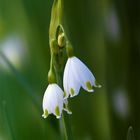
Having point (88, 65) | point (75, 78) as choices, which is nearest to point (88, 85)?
point (75, 78)

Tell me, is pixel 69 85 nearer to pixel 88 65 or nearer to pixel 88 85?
pixel 88 85

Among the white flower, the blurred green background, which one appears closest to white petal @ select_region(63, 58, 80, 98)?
the white flower

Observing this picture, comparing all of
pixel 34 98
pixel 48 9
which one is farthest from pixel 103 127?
pixel 48 9

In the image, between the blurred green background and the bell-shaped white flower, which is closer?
the bell-shaped white flower

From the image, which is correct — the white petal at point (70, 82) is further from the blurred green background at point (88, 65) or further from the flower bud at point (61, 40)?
the blurred green background at point (88, 65)

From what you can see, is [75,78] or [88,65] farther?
[88,65]

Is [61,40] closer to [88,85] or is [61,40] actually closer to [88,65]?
[88,85]

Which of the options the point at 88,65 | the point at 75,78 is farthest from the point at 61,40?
the point at 88,65

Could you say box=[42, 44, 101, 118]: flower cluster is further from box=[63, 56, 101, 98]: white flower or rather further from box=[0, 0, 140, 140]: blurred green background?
box=[0, 0, 140, 140]: blurred green background

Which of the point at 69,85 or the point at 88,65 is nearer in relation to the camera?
the point at 69,85
